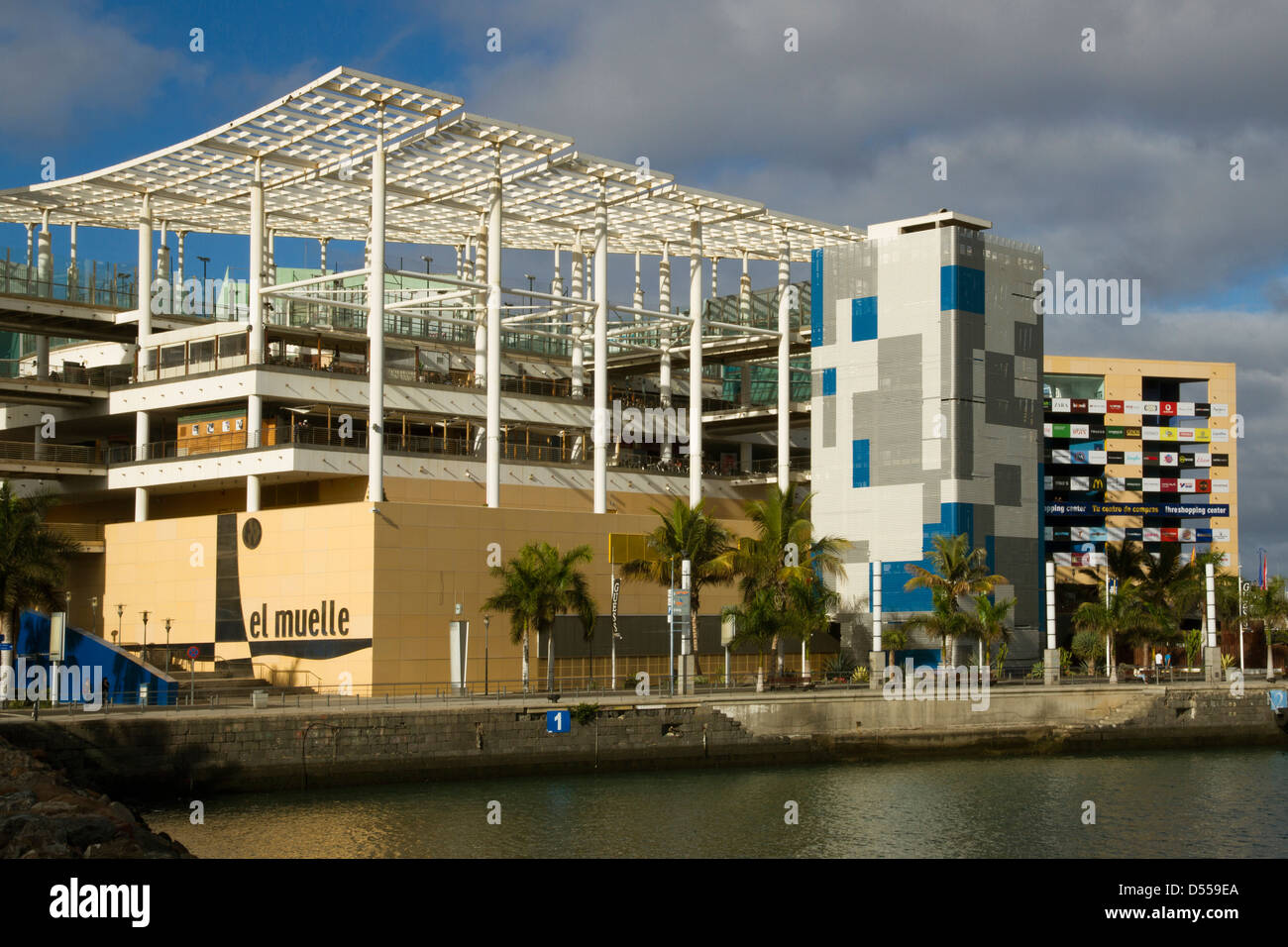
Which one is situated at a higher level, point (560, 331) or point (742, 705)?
point (560, 331)

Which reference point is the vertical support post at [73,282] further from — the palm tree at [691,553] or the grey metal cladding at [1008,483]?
the grey metal cladding at [1008,483]

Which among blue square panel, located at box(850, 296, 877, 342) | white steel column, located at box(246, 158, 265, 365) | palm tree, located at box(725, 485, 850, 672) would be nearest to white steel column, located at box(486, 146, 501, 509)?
white steel column, located at box(246, 158, 265, 365)

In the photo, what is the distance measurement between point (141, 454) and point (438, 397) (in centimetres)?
1774

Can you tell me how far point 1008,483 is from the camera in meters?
90.9

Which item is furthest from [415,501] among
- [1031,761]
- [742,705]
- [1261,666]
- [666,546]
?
[1261,666]

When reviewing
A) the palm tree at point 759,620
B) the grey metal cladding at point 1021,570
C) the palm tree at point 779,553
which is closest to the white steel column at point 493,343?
the palm tree at point 779,553

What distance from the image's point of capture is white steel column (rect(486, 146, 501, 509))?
261 feet

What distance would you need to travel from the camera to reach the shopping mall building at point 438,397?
245 feet

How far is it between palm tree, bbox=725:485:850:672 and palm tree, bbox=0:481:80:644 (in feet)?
106

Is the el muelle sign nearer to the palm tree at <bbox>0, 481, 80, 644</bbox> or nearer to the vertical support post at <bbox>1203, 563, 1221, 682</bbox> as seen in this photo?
the palm tree at <bbox>0, 481, 80, 644</bbox>
